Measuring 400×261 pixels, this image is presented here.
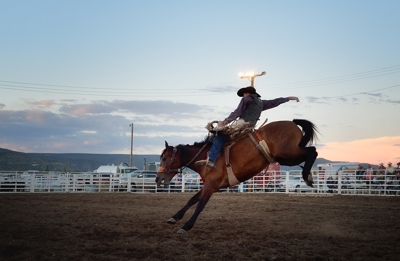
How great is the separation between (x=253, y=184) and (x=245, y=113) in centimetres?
1622

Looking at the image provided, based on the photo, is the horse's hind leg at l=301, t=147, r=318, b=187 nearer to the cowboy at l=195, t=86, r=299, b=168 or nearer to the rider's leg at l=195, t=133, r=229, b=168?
the cowboy at l=195, t=86, r=299, b=168

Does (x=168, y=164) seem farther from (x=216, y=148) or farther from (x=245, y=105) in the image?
(x=245, y=105)

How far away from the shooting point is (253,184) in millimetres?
22891

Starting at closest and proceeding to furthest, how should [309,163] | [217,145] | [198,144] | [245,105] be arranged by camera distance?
1. [309,163]
2. [217,145]
3. [245,105]
4. [198,144]

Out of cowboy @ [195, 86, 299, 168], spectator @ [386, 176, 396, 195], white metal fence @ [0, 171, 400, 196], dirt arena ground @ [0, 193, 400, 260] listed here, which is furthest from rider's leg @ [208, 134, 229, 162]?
spectator @ [386, 176, 396, 195]

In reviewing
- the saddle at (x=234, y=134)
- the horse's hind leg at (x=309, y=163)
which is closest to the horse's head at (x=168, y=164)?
the saddle at (x=234, y=134)

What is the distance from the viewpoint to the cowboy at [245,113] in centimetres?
701

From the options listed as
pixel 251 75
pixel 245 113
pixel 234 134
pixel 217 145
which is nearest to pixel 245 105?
pixel 245 113

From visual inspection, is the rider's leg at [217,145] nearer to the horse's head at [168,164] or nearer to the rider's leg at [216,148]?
the rider's leg at [216,148]

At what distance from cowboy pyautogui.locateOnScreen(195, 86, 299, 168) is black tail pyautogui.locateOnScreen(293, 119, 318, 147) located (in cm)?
48

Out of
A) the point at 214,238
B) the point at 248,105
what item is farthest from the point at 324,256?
the point at 248,105

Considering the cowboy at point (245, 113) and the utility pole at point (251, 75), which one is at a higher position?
the utility pole at point (251, 75)

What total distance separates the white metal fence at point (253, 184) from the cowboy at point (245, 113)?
39.3ft

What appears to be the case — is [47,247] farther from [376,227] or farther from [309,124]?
[376,227]
